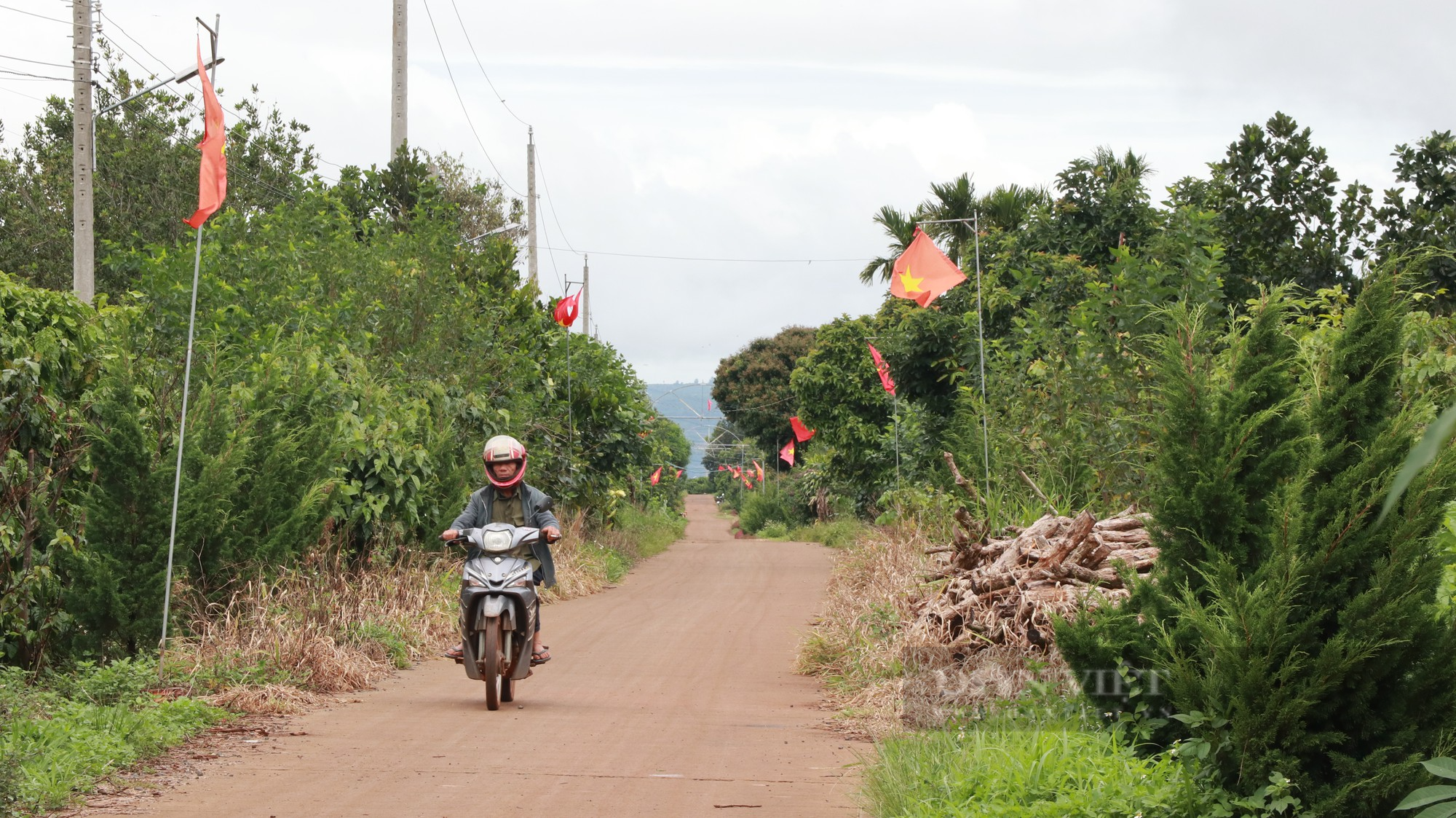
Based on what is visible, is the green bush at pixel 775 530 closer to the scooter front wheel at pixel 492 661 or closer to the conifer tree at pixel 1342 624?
the scooter front wheel at pixel 492 661

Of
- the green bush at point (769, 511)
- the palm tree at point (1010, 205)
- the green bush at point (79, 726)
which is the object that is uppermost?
the palm tree at point (1010, 205)

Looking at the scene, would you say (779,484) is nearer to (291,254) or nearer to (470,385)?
(470,385)

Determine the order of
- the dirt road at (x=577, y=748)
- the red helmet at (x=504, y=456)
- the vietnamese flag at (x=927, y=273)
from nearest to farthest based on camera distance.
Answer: the dirt road at (x=577, y=748)
the red helmet at (x=504, y=456)
the vietnamese flag at (x=927, y=273)

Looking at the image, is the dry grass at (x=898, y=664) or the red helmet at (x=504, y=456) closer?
the dry grass at (x=898, y=664)

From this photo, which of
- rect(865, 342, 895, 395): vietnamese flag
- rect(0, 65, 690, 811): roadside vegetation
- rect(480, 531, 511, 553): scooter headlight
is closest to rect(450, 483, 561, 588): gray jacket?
rect(480, 531, 511, 553): scooter headlight

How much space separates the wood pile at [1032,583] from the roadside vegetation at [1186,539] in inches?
1.0

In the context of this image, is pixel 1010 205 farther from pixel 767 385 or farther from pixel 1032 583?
pixel 767 385

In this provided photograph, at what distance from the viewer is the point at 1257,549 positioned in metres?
5.59

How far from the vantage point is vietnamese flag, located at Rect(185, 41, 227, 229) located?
30.9 feet

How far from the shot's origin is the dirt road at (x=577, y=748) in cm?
618

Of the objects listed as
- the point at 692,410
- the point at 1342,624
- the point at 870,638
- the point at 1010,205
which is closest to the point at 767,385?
the point at 692,410

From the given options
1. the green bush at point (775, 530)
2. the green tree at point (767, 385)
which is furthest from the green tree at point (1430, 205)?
the green tree at point (767, 385)

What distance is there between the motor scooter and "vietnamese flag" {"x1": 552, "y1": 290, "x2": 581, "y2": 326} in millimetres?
14629

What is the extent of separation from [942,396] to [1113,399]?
9.38 meters
